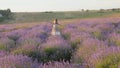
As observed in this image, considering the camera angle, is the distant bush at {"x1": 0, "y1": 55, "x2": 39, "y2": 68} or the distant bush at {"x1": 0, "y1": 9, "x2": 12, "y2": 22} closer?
the distant bush at {"x1": 0, "y1": 55, "x2": 39, "y2": 68}

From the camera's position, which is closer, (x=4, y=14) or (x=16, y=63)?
(x=16, y=63)

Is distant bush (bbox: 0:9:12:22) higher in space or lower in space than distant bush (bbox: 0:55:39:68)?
lower

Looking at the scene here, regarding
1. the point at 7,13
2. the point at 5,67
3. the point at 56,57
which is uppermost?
the point at 5,67

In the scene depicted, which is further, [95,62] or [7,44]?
[7,44]

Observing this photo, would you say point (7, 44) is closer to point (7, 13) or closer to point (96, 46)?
point (96, 46)

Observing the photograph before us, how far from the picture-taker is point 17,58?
566 cm

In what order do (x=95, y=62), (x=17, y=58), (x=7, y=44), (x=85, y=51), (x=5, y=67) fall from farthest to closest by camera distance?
1. (x=7, y=44)
2. (x=85, y=51)
3. (x=95, y=62)
4. (x=17, y=58)
5. (x=5, y=67)

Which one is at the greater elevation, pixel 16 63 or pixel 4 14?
pixel 16 63

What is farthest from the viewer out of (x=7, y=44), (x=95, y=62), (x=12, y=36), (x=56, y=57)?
(x=12, y=36)

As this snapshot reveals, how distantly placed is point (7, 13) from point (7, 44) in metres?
42.4

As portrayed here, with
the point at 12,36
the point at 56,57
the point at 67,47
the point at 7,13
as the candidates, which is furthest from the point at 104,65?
the point at 7,13

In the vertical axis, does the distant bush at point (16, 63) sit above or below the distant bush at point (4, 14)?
above

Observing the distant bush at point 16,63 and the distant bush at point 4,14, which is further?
the distant bush at point 4,14

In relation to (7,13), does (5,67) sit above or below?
above
